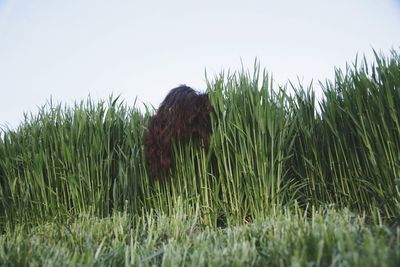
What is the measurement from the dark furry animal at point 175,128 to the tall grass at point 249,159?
80mm

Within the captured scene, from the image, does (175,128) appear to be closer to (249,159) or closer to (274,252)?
(249,159)

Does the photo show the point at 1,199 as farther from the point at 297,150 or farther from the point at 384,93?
the point at 384,93

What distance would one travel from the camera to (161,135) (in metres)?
2.57

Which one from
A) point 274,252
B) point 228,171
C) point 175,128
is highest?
point 175,128

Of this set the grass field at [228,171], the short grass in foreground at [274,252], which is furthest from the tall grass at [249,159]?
the short grass in foreground at [274,252]

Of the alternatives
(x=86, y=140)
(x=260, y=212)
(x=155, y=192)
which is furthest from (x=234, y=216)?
(x=86, y=140)

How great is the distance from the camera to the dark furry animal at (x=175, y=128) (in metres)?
2.55

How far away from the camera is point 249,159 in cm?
239

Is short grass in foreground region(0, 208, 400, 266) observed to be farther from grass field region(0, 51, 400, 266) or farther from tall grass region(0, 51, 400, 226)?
tall grass region(0, 51, 400, 226)

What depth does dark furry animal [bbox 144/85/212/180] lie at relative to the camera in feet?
8.37

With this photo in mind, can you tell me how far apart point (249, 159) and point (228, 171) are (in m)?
0.21

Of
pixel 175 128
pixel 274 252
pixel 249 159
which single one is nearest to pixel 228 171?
pixel 249 159

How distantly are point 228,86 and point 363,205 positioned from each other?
1.33 meters

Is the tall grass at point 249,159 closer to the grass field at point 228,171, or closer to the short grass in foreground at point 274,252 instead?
the grass field at point 228,171
